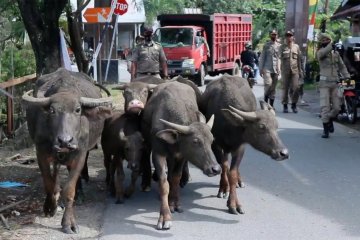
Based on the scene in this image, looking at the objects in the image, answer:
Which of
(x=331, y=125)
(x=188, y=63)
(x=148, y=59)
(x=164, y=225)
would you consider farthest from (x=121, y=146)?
(x=188, y=63)

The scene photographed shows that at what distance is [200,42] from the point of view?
2688 centimetres

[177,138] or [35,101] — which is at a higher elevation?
[35,101]

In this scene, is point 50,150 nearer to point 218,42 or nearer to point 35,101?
point 35,101

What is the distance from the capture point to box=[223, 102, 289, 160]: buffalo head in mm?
7809

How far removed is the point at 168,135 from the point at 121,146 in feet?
3.70

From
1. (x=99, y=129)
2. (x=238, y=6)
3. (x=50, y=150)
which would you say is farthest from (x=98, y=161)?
(x=238, y=6)

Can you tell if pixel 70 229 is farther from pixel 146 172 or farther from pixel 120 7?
pixel 120 7

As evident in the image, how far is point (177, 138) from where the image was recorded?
7.60m

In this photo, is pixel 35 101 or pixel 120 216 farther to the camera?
pixel 120 216

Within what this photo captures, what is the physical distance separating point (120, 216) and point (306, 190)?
114 inches

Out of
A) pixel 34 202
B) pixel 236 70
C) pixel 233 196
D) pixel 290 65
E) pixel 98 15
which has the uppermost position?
pixel 98 15

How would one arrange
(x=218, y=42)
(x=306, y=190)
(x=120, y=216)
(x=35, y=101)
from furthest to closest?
(x=218, y=42) → (x=306, y=190) → (x=120, y=216) → (x=35, y=101)

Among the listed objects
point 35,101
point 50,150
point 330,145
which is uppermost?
point 35,101

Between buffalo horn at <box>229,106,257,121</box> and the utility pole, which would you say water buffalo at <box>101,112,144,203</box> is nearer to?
buffalo horn at <box>229,106,257,121</box>
